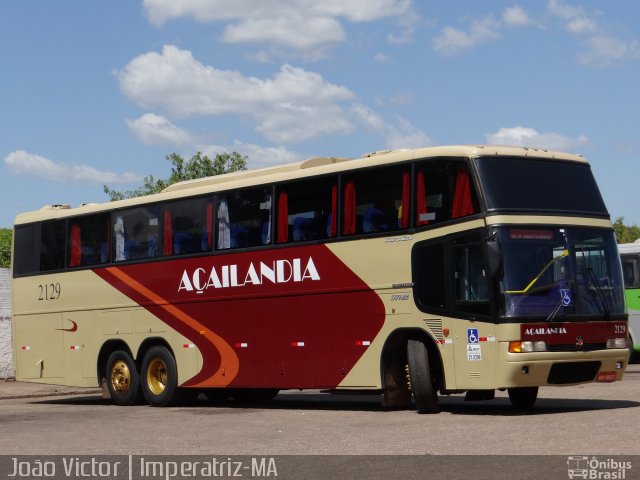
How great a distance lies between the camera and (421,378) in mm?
17328

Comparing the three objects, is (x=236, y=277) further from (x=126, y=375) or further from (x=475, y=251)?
(x=475, y=251)

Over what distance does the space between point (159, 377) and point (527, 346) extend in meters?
8.57

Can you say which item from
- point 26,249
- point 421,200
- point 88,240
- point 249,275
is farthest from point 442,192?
point 26,249

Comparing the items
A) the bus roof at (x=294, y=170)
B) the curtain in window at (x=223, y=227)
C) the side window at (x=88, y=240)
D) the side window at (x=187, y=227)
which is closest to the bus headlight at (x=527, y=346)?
the bus roof at (x=294, y=170)

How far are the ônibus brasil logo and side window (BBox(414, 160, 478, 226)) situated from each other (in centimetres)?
249

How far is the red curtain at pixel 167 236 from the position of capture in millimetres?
22047

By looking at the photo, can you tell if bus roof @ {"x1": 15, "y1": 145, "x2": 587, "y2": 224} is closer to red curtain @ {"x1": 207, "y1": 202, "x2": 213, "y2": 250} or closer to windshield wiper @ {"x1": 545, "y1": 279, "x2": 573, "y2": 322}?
red curtain @ {"x1": 207, "y1": 202, "x2": 213, "y2": 250}

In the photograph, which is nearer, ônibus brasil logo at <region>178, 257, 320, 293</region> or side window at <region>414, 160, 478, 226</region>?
side window at <region>414, 160, 478, 226</region>

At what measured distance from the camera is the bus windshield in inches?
647

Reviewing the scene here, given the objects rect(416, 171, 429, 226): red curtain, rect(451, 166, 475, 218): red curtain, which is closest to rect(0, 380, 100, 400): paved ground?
rect(416, 171, 429, 226): red curtain

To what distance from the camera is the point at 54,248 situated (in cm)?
2464

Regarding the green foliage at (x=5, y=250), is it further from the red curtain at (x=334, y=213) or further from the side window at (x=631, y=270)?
the red curtain at (x=334, y=213)

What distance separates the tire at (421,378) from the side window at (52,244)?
31.2ft

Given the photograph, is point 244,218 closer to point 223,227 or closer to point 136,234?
point 223,227
